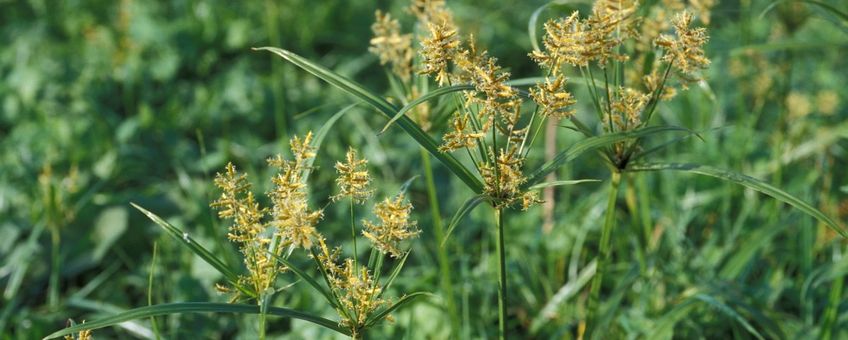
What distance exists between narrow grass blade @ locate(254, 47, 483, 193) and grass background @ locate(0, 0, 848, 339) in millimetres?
467

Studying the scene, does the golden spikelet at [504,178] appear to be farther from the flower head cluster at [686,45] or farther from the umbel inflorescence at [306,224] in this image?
the flower head cluster at [686,45]

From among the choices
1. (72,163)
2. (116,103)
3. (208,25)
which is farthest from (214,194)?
(208,25)

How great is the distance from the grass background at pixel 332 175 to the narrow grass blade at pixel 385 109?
467mm

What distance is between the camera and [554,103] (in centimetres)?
147

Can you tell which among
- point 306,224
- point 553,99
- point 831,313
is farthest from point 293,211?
point 831,313

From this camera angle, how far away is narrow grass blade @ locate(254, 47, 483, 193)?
5.13 ft

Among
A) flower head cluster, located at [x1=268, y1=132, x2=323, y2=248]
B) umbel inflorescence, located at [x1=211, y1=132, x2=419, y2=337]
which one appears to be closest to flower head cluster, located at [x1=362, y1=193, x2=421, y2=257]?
umbel inflorescence, located at [x1=211, y1=132, x2=419, y2=337]

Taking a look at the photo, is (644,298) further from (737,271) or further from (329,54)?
(329,54)

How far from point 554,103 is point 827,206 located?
2.06 m

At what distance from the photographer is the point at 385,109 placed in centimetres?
161

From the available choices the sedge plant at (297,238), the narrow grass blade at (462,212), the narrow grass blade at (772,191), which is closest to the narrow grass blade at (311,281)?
the sedge plant at (297,238)

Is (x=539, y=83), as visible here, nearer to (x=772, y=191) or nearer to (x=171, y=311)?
(x=772, y=191)

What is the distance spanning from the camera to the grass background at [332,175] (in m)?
2.58

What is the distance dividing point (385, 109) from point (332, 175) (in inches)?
76.7
